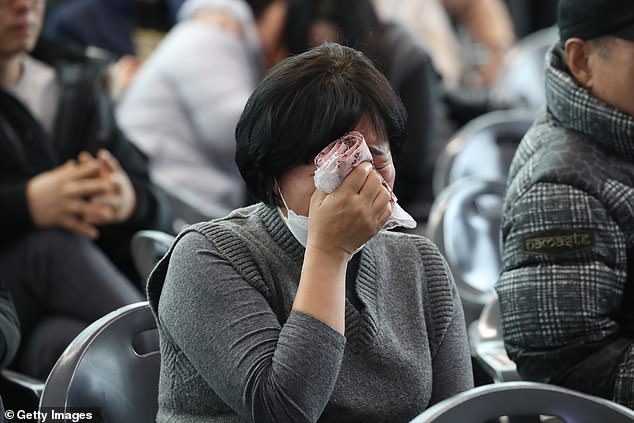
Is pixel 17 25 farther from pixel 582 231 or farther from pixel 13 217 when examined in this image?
pixel 582 231

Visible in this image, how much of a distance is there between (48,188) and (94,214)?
11 centimetres

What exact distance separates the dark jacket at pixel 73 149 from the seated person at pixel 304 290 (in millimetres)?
982

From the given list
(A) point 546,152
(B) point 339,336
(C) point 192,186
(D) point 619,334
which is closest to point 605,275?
(D) point 619,334

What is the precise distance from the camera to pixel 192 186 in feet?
10.6

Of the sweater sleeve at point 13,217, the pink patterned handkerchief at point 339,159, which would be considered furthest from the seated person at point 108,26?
the pink patterned handkerchief at point 339,159

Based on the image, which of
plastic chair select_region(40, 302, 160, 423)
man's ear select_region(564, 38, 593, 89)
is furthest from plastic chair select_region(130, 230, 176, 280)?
man's ear select_region(564, 38, 593, 89)

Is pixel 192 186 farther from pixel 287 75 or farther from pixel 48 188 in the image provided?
pixel 287 75

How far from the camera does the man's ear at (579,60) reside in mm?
1727

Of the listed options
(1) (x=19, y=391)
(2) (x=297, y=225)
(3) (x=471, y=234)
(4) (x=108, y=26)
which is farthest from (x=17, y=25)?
(4) (x=108, y=26)

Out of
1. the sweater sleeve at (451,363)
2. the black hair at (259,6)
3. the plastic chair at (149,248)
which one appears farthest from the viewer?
the black hair at (259,6)

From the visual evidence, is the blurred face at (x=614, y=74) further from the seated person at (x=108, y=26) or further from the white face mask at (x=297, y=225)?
the seated person at (x=108, y=26)

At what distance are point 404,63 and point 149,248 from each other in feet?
5.21

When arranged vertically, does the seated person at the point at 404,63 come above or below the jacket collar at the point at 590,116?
below

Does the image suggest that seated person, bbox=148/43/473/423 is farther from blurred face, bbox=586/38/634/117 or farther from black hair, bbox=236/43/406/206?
blurred face, bbox=586/38/634/117
